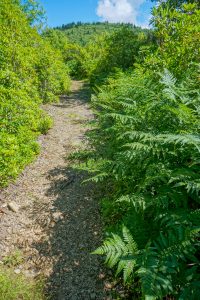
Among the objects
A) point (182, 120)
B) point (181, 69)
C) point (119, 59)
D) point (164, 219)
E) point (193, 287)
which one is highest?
point (119, 59)

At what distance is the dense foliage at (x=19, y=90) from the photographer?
5.84 meters

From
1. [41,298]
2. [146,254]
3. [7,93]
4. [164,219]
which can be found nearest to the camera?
[146,254]

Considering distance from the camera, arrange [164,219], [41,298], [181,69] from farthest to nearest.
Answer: [181,69] → [41,298] → [164,219]

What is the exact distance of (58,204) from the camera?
→ 5656 millimetres

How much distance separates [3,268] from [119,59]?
14.5m

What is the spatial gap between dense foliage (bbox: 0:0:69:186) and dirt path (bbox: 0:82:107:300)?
22.7 inches

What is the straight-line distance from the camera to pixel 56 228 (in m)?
4.97

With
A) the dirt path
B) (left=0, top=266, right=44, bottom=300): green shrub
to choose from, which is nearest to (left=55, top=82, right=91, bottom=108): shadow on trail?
the dirt path

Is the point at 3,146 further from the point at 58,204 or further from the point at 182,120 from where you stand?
the point at 182,120

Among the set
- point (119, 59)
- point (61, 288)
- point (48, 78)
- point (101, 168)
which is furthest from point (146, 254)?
point (119, 59)

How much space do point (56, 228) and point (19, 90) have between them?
461cm

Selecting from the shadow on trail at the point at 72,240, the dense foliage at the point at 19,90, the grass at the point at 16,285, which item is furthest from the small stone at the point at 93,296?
the dense foliage at the point at 19,90

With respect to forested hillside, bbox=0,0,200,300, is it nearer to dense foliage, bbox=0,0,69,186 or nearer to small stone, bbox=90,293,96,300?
dense foliage, bbox=0,0,69,186

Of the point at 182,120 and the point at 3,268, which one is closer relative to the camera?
the point at 182,120
